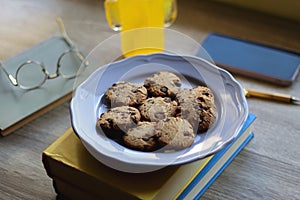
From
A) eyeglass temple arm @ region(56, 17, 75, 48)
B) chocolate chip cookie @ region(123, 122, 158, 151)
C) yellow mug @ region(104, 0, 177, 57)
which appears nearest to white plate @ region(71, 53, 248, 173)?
chocolate chip cookie @ region(123, 122, 158, 151)

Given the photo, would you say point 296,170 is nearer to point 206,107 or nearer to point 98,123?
point 206,107

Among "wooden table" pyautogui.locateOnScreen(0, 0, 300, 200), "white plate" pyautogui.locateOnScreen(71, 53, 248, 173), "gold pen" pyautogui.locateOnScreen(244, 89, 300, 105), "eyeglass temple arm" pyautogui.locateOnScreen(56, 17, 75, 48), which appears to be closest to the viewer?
"white plate" pyautogui.locateOnScreen(71, 53, 248, 173)

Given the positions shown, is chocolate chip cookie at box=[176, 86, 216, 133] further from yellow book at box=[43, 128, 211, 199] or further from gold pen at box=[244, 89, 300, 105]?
gold pen at box=[244, 89, 300, 105]

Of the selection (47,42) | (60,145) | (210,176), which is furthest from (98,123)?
(47,42)

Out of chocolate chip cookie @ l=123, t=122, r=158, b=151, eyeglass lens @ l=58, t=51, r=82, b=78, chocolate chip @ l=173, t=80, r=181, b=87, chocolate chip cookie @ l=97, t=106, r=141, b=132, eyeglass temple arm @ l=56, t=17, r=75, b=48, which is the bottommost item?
eyeglass lens @ l=58, t=51, r=82, b=78

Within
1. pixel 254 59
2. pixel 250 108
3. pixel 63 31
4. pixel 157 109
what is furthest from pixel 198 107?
pixel 63 31

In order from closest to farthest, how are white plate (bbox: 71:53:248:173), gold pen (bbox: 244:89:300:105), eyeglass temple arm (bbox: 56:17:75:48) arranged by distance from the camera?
white plate (bbox: 71:53:248:173), gold pen (bbox: 244:89:300:105), eyeglass temple arm (bbox: 56:17:75:48)
